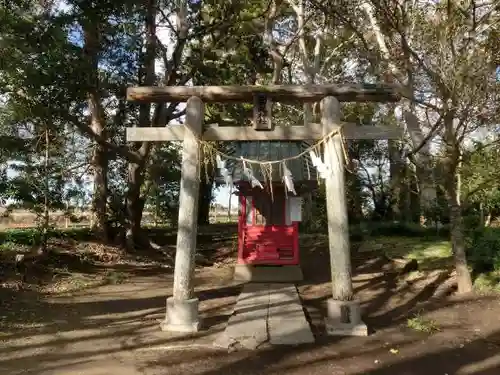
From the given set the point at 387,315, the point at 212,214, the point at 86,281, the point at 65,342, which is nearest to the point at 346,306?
the point at 387,315

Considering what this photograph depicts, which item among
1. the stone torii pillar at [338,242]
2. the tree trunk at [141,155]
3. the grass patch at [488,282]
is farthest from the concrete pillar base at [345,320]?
the tree trunk at [141,155]

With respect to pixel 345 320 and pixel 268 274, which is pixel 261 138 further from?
pixel 268 274

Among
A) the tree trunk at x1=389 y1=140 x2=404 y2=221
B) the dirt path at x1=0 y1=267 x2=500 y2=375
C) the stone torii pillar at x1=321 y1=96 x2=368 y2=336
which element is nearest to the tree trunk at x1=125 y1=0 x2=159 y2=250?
the dirt path at x1=0 y1=267 x2=500 y2=375

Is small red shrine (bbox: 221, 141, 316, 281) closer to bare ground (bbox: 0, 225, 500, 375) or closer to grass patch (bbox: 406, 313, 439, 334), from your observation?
bare ground (bbox: 0, 225, 500, 375)

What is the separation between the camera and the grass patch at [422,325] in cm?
653

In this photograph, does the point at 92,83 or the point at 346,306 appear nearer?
the point at 346,306

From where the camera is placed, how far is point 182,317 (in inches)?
258

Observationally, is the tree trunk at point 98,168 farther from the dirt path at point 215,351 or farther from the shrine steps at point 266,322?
the shrine steps at point 266,322

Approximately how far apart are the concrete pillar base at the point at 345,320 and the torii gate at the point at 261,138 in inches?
0.5

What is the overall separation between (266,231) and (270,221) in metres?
0.29

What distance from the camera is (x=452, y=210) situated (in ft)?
27.8

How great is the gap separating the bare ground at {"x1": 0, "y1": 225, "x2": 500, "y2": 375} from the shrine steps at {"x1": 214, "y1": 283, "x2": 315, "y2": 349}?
201 mm

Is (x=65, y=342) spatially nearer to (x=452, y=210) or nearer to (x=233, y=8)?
(x=452, y=210)

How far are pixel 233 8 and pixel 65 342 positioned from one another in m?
10.1
